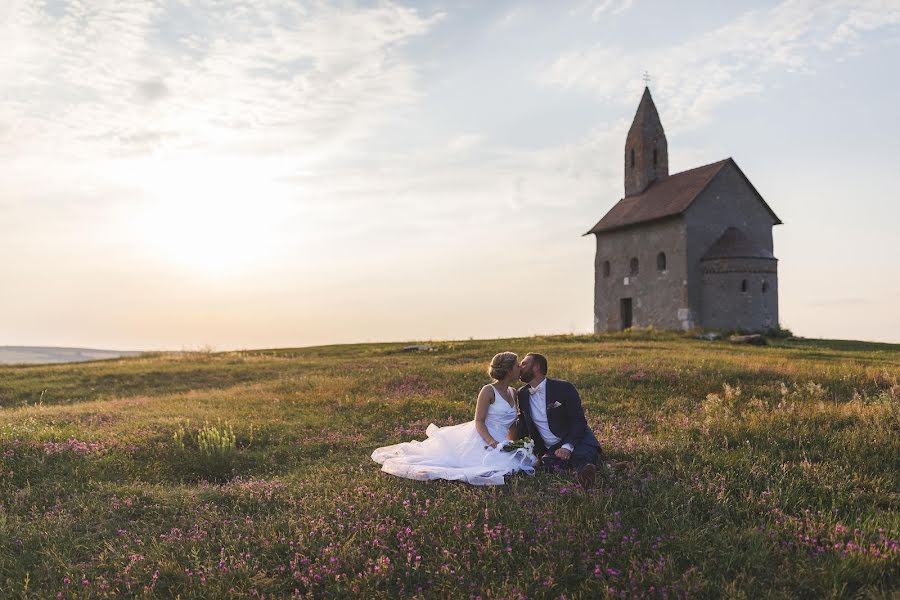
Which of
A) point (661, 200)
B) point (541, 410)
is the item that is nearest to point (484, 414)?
point (541, 410)

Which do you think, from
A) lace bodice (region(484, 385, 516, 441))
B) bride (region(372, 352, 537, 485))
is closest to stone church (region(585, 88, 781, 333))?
lace bodice (region(484, 385, 516, 441))

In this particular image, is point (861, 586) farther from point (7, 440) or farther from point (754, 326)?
point (754, 326)

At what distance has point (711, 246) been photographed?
37906 mm

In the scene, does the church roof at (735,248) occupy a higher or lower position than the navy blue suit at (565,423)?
higher

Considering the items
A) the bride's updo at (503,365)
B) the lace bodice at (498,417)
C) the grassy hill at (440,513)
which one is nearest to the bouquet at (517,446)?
the lace bodice at (498,417)

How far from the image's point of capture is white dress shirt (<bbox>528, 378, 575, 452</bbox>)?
857 centimetres

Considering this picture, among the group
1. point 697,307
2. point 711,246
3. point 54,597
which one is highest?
point 711,246

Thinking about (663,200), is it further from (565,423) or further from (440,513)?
(440,513)

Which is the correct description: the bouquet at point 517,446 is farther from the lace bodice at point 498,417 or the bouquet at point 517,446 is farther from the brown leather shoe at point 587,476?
the brown leather shoe at point 587,476

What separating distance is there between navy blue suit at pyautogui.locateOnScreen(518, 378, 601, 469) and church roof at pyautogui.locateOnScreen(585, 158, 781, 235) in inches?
1239

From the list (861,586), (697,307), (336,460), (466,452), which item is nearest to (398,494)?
(466,452)

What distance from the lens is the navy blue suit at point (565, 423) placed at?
8109mm

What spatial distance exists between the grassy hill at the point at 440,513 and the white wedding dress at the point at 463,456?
0.22 metres

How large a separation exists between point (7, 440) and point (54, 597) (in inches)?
246
